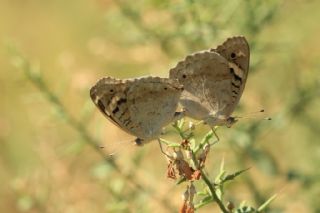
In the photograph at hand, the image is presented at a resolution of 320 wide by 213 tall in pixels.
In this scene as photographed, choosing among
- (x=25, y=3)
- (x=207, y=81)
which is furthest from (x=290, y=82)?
(x=25, y=3)

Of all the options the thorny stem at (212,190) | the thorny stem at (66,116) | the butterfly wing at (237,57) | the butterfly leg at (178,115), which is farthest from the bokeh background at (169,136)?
the thorny stem at (212,190)

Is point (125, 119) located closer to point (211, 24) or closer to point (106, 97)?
point (106, 97)

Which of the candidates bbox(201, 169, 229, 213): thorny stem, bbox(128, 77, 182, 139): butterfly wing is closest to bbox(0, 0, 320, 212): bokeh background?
bbox(128, 77, 182, 139): butterfly wing

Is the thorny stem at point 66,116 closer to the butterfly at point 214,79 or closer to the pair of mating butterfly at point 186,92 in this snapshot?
the pair of mating butterfly at point 186,92

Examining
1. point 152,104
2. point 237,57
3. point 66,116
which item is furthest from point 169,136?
point 237,57

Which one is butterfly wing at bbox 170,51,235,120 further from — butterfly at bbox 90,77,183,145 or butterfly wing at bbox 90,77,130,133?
butterfly wing at bbox 90,77,130,133

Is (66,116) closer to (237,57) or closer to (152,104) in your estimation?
(152,104)
